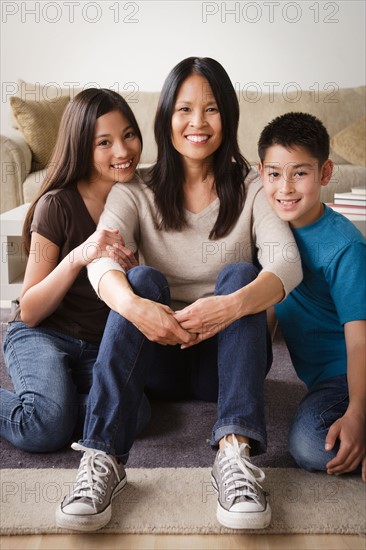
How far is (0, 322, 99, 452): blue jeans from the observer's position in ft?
5.34

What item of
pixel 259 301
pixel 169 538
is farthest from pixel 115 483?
pixel 259 301

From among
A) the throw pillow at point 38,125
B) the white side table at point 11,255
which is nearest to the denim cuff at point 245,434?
the white side table at point 11,255

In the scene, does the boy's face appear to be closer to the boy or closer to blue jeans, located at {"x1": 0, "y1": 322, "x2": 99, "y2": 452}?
the boy

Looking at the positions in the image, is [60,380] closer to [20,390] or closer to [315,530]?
[20,390]

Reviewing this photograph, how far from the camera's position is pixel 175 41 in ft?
14.4

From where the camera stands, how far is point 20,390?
1.68 meters

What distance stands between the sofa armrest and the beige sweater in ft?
5.94

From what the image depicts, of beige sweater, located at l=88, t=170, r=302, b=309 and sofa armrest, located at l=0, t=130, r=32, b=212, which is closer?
beige sweater, located at l=88, t=170, r=302, b=309

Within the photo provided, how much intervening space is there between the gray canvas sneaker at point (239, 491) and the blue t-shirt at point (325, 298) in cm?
35

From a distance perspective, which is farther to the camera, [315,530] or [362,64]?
[362,64]

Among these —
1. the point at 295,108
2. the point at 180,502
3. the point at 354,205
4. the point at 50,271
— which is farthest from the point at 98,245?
the point at 295,108

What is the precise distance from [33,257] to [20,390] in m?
0.31

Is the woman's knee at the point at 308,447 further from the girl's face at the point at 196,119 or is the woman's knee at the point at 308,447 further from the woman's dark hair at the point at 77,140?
the woman's dark hair at the point at 77,140

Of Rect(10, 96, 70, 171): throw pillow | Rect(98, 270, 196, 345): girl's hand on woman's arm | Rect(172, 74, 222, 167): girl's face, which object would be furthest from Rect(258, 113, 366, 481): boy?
Rect(10, 96, 70, 171): throw pillow
